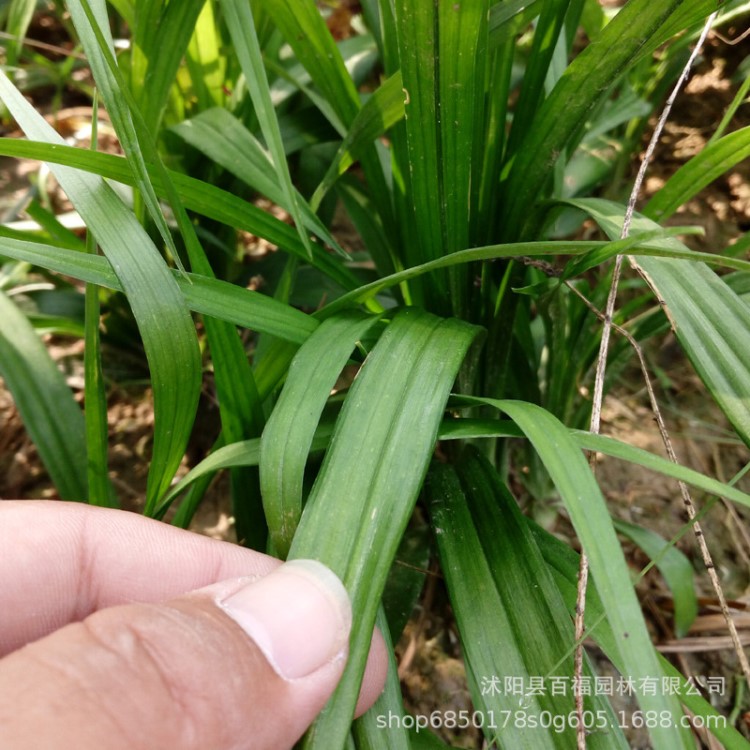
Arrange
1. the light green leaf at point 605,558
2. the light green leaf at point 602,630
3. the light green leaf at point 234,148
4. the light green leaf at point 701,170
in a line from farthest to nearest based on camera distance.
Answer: the light green leaf at point 234,148 → the light green leaf at point 701,170 → the light green leaf at point 602,630 → the light green leaf at point 605,558

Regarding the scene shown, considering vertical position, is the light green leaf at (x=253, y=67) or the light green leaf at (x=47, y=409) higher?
the light green leaf at (x=253, y=67)

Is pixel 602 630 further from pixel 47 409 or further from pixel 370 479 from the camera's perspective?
pixel 47 409

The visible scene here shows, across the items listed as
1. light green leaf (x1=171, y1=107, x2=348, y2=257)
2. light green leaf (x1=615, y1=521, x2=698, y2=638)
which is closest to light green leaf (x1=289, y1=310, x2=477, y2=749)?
light green leaf (x1=171, y1=107, x2=348, y2=257)

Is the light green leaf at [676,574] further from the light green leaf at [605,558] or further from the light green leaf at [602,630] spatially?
the light green leaf at [605,558]

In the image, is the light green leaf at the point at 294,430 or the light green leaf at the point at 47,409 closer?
the light green leaf at the point at 294,430

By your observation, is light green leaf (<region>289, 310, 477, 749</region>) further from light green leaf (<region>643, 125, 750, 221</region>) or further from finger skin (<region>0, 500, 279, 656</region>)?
light green leaf (<region>643, 125, 750, 221</region>)

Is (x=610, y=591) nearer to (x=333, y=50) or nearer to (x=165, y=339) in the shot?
(x=165, y=339)

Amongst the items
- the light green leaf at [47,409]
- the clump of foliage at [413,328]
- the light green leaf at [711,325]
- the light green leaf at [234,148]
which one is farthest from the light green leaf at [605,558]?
the light green leaf at [47,409]
